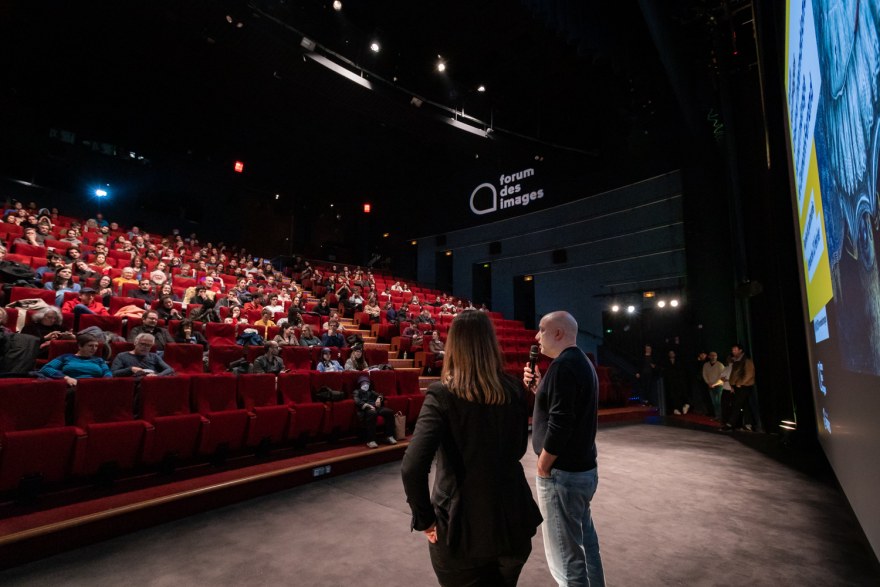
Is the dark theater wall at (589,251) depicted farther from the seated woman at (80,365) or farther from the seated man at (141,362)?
the seated woman at (80,365)

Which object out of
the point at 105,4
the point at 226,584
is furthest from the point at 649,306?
the point at 105,4

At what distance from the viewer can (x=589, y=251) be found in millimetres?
10344

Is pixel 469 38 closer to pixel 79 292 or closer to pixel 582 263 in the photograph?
pixel 582 263

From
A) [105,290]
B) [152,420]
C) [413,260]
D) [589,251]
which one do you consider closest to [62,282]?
[105,290]

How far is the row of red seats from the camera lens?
106 inches

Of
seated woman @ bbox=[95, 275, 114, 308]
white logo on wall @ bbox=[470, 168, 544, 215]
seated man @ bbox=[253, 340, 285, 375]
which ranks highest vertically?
white logo on wall @ bbox=[470, 168, 544, 215]

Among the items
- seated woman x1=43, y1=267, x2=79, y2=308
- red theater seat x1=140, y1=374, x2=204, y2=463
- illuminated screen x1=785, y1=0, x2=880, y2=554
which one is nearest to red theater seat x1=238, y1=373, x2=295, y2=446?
red theater seat x1=140, y1=374, x2=204, y2=463

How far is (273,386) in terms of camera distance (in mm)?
4250

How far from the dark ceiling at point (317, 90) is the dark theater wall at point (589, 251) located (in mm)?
595

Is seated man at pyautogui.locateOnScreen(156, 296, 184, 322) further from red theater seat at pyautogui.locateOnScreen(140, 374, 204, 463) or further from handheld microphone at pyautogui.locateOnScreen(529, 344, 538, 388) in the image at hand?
handheld microphone at pyautogui.locateOnScreen(529, 344, 538, 388)

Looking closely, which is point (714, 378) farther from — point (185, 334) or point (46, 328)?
point (46, 328)

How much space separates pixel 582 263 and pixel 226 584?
982cm

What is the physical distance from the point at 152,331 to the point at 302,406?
181cm

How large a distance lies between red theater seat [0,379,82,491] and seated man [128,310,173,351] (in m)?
1.43
